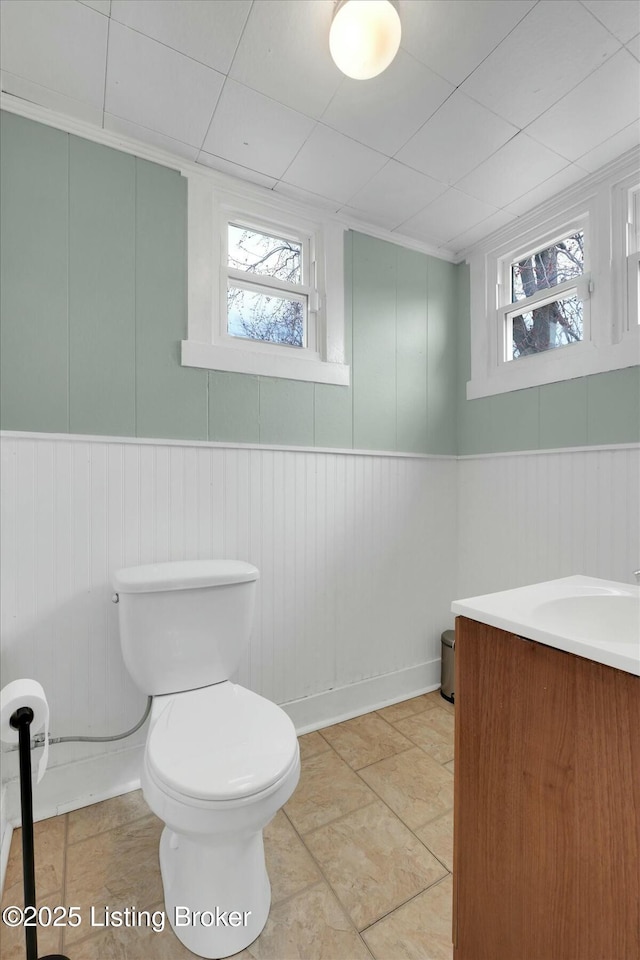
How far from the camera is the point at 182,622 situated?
141 centimetres

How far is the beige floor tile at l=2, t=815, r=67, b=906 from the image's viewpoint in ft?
3.90

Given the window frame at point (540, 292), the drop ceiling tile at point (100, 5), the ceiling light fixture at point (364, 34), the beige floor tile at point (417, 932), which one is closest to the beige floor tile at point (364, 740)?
the beige floor tile at point (417, 932)

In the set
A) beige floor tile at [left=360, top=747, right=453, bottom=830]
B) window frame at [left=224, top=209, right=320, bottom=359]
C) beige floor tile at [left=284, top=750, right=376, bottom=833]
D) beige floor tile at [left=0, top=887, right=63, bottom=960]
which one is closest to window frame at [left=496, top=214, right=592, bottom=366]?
window frame at [left=224, top=209, right=320, bottom=359]

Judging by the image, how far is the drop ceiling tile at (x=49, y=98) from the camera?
137 centimetres

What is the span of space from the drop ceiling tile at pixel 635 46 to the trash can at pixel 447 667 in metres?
2.25

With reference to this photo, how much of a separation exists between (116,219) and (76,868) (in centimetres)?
208

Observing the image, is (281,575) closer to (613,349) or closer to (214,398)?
(214,398)

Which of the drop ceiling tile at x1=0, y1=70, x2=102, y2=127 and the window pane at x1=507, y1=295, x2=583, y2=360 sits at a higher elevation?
the drop ceiling tile at x1=0, y1=70, x2=102, y2=127

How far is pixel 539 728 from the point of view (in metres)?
0.79

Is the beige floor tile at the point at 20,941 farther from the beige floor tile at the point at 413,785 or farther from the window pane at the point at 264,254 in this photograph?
the window pane at the point at 264,254

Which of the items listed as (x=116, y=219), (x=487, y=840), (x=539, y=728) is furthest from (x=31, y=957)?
(x=116, y=219)

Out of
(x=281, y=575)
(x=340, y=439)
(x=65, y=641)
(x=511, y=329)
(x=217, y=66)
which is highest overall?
(x=217, y=66)

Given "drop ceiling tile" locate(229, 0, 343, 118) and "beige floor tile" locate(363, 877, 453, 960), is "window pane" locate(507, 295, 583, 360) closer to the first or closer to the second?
"drop ceiling tile" locate(229, 0, 343, 118)

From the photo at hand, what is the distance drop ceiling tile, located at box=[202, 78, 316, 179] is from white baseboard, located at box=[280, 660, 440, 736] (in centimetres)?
221
